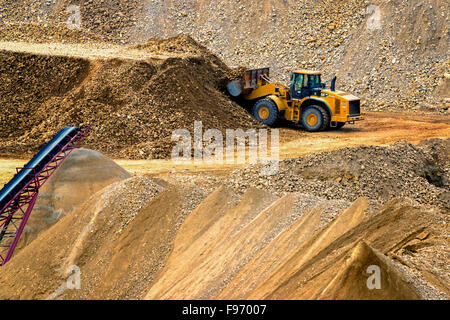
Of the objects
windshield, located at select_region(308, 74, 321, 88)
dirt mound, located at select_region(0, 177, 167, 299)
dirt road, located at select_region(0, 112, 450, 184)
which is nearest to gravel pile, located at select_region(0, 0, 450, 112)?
dirt road, located at select_region(0, 112, 450, 184)

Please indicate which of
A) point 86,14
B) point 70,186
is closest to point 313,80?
point 70,186

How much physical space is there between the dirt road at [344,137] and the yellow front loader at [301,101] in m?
0.54

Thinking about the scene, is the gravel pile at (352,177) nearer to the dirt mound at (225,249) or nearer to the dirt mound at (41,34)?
the dirt mound at (225,249)

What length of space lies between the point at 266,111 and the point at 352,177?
879 cm

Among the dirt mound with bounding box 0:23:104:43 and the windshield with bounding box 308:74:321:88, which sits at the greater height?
the dirt mound with bounding box 0:23:104:43

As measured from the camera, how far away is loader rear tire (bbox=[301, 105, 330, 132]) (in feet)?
69.6

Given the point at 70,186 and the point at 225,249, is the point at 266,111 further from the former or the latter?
the point at 225,249

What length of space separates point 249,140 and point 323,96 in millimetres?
3271

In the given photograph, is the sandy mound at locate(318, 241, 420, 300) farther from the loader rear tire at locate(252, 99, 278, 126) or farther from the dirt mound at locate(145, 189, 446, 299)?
the loader rear tire at locate(252, 99, 278, 126)

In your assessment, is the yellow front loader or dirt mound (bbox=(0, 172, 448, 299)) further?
the yellow front loader

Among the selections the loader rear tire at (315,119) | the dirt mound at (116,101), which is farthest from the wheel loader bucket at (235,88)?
the loader rear tire at (315,119)

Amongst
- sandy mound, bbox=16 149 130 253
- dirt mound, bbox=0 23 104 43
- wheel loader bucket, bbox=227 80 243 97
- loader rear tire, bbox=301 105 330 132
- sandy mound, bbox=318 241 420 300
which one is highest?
dirt mound, bbox=0 23 104 43

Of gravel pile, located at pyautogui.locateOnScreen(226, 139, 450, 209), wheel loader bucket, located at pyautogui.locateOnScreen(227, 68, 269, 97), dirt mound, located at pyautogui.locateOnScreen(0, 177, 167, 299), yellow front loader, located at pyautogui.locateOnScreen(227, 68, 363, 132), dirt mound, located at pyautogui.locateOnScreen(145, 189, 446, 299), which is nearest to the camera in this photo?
dirt mound, located at pyautogui.locateOnScreen(145, 189, 446, 299)

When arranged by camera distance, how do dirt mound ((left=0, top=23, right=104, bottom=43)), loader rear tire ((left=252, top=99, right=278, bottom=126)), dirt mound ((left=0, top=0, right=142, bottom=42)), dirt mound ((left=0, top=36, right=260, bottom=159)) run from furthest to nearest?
1. dirt mound ((left=0, top=0, right=142, bottom=42))
2. dirt mound ((left=0, top=23, right=104, bottom=43))
3. loader rear tire ((left=252, top=99, right=278, bottom=126))
4. dirt mound ((left=0, top=36, right=260, bottom=159))
